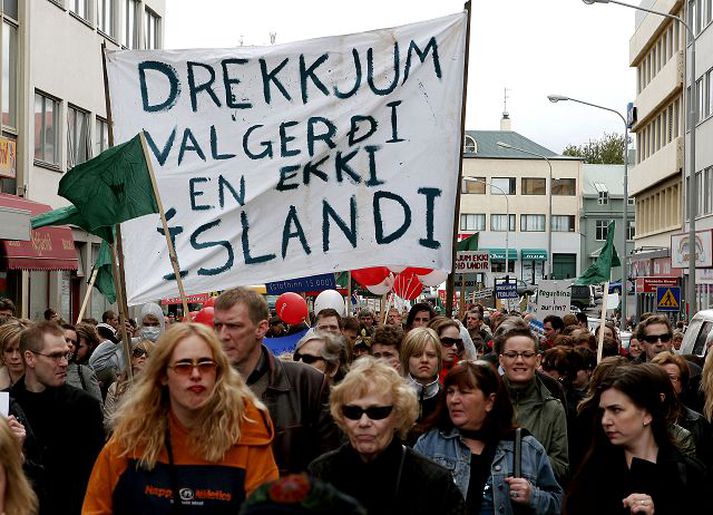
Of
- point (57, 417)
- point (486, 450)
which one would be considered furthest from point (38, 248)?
Result: point (486, 450)

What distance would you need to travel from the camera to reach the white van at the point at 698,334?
13828mm

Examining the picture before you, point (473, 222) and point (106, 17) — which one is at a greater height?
point (106, 17)

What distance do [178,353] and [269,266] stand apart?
14.2ft

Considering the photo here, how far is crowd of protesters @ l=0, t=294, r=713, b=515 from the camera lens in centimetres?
432

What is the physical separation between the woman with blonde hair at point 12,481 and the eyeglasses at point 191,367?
2.29 ft

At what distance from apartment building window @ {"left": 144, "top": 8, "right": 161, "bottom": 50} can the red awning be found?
10.5 m

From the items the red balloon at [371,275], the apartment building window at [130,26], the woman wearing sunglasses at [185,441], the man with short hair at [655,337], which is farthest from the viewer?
the apartment building window at [130,26]

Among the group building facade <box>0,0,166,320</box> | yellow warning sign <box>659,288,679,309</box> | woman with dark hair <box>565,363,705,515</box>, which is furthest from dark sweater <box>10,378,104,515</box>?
yellow warning sign <box>659,288,679,309</box>

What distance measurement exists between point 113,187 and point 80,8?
2534 centimetres

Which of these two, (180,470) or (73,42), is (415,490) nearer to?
(180,470)

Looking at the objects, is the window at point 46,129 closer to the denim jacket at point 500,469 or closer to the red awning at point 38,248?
the red awning at point 38,248

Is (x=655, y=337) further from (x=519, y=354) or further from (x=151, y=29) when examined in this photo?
(x=151, y=29)

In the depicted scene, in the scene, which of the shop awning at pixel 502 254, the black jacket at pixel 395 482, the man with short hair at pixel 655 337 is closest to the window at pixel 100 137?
the man with short hair at pixel 655 337

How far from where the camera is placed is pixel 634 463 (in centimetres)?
538
